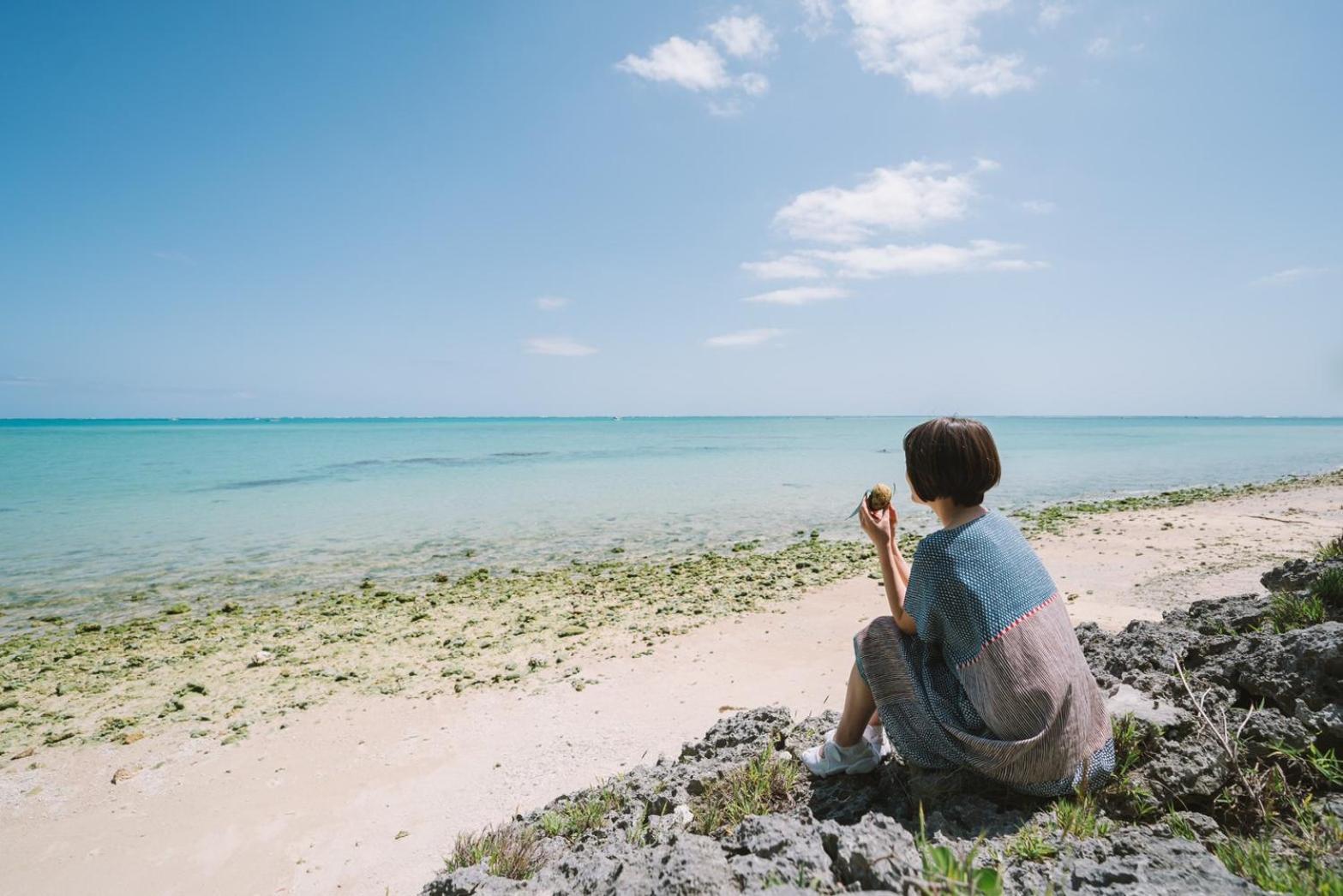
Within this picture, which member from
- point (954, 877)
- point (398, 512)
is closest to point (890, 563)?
point (954, 877)

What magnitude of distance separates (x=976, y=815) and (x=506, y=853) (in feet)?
7.22

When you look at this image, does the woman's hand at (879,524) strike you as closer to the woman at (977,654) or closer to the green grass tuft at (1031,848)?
the woman at (977,654)

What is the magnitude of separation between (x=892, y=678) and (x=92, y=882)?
18.0 feet

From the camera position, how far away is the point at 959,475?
296cm

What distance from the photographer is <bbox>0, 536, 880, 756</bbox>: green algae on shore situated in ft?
A: 23.3

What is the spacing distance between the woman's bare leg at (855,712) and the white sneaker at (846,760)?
33mm

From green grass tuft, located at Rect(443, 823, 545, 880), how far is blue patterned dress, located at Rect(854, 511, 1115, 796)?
6.47ft

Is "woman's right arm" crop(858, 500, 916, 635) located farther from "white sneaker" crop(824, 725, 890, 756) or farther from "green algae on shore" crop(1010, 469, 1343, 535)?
"green algae on shore" crop(1010, 469, 1343, 535)

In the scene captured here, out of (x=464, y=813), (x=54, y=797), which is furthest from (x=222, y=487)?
(x=464, y=813)

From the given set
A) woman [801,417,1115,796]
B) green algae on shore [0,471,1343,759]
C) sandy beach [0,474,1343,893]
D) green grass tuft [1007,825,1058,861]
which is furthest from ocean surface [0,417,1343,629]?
green grass tuft [1007,825,1058,861]

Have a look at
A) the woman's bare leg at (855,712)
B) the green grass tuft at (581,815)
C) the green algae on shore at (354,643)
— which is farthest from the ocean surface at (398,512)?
the woman's bare leg at (855,712)

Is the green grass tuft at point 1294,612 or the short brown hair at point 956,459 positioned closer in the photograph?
the short brown hair at point 956,459

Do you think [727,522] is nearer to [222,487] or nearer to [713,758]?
[713,758]

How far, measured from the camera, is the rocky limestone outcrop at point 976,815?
2.39 m
